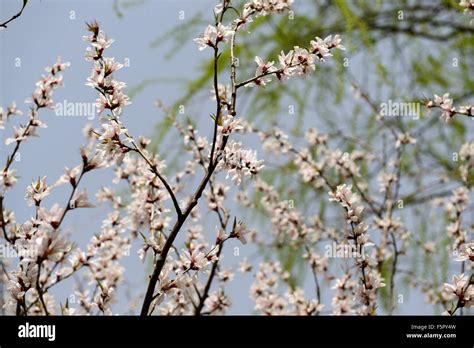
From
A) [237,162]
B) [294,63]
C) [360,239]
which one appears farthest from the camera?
[360,239]

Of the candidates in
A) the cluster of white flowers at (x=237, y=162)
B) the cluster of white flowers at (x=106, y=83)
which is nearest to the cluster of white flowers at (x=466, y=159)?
the cluster of white flowers at (x=237, y=162)

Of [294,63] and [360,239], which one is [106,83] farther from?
[360,239]

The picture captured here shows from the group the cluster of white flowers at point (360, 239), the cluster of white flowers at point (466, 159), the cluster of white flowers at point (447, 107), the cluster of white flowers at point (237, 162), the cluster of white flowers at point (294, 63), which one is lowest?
the cluster of white flowers at point (360, 239)

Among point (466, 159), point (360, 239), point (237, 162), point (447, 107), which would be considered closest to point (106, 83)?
point (237, 162)

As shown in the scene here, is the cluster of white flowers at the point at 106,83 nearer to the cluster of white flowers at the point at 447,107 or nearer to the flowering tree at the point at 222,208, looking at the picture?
the flowering tree at the point at 222,208

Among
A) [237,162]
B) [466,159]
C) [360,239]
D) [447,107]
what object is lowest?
[360,239]

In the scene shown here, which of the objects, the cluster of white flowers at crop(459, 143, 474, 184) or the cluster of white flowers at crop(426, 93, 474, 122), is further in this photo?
the cluster of white flowers at crop(459, 143, 474, 184)

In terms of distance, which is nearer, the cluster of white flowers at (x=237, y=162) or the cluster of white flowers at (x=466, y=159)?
the cluster of white flowers at (x=237, y=162)

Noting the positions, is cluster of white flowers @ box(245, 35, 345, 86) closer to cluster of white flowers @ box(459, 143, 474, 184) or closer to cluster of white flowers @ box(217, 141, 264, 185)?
cluster of white flowers @ box(217, 141, 264, 185)

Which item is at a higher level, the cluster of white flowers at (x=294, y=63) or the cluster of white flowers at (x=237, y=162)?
the cluster of white flowers at (x=294, y=63)

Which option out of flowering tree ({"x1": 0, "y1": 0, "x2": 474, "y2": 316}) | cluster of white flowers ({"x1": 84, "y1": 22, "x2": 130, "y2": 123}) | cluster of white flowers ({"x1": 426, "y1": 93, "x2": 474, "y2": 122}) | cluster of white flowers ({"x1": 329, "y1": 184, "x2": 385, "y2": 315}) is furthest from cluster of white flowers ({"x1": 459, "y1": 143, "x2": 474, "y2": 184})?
cluster of white flowers ({"x1": 84, "y1": 22, "x2": 130, "y2": 123})
